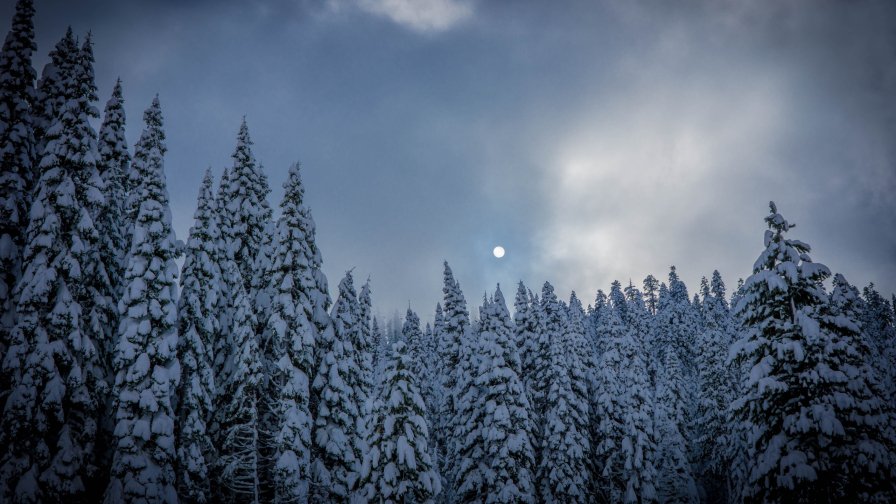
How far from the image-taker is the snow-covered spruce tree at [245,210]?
90.8 feet

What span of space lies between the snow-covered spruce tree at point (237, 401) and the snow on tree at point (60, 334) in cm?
556

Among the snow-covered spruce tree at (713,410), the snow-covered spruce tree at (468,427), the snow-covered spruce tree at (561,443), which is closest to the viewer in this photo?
the snow-covered spruce tree at (468,427)

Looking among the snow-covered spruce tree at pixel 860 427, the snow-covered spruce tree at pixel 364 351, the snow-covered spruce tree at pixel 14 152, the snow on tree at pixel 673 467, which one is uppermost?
the snow-covered spruce tree at pixel 14 152

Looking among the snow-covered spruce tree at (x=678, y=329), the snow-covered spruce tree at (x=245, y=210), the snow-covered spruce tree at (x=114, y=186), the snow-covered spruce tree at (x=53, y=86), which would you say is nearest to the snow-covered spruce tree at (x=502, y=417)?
the snow-covered spruce tree at (x=245, y=210)

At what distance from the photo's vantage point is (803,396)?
13711 millimetres

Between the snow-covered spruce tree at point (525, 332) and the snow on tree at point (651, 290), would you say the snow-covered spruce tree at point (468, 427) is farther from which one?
the snow on tree at point (651, 290)

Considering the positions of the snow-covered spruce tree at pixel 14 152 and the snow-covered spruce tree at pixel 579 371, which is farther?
the snow-covered spruce tree at pixel 579 371

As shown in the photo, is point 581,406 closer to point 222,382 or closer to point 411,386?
point 411,386

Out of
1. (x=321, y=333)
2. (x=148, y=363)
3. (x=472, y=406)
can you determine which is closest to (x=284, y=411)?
(x=321, y=333)

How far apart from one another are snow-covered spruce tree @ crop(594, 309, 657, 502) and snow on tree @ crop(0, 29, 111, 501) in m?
32.5

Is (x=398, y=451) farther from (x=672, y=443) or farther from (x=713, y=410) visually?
(x=713, y=410)

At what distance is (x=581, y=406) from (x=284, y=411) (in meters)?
21.8

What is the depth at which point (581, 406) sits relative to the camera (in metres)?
32.4

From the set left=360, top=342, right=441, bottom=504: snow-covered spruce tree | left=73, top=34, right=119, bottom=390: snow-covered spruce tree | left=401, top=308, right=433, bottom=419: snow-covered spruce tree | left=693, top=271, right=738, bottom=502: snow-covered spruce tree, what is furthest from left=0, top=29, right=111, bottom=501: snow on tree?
left=693, top=271, right=738, bottom=502: snow-covered spruce tree
